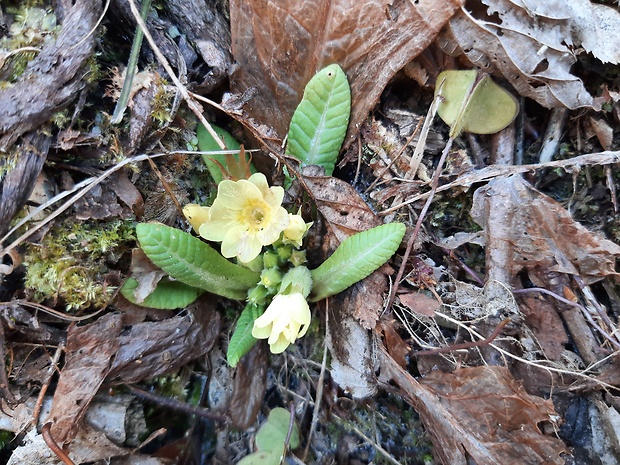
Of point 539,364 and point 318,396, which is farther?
point 318,396

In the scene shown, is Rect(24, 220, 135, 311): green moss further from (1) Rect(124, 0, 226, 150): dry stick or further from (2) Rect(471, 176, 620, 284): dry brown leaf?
(2) Rect(471, 176, 620, 284): dry brown leaf

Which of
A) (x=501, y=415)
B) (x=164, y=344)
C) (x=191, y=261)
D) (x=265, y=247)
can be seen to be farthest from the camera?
(x=265, y=247)

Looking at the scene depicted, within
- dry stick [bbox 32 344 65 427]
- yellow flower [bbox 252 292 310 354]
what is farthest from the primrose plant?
dry stick [bbox 32 344 65 427]

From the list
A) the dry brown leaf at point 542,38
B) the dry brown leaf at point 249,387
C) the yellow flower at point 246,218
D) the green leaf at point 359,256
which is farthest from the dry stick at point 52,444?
the dry brown leaf at point 542,38

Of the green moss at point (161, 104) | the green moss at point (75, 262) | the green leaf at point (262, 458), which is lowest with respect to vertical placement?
the green leaf at point (262, 458)

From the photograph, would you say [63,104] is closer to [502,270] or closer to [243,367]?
[243,367]

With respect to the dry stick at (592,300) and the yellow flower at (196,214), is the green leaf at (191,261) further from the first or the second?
the dry stick at (592,300)

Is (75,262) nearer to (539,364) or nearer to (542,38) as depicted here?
(539,364)

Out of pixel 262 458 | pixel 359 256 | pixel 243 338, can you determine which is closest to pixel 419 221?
pixel 359 256
